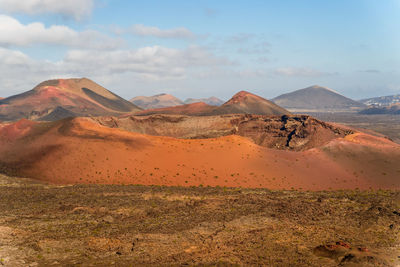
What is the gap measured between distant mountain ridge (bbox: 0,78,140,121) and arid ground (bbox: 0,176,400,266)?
97.6 m

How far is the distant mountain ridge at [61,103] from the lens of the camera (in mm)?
117562

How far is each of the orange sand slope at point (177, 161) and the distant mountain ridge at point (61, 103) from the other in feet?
262

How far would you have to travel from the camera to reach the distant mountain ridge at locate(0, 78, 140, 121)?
386 ft

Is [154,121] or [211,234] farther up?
[154,121]

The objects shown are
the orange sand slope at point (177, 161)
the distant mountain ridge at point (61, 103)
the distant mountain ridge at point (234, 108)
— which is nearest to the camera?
the orange sand slope at point (177, 161)

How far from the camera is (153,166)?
2998 cm

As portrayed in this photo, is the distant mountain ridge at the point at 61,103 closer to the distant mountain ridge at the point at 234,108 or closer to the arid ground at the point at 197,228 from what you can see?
the distant mountain ridge at the point at 234,108

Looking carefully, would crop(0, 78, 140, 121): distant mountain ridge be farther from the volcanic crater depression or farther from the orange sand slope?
the orange sand slope

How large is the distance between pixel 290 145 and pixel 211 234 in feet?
108

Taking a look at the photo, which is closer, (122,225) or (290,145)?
(122,225)

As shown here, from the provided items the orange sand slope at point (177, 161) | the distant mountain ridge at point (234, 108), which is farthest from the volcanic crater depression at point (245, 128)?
the distant mountain ridge at point (234, 108)

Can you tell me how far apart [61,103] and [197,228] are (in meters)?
125

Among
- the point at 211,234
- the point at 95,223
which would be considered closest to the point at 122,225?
the point at 95,223

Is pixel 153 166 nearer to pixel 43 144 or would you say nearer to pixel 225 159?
pixel 225 159
